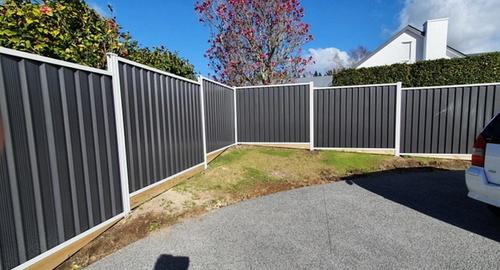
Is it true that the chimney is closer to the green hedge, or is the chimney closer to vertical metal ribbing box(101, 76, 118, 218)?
the green hedge

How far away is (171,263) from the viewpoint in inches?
104

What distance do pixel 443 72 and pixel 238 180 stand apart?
7.10m

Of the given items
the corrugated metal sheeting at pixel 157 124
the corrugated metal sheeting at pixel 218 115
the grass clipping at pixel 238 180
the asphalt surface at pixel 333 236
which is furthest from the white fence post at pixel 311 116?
the corrugated metal sheeting at pixel 157 124

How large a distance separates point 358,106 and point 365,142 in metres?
1.09

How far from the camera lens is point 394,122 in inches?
285

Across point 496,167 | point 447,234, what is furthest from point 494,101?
point 447,234

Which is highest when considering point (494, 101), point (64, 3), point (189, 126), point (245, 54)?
point (245, 54)

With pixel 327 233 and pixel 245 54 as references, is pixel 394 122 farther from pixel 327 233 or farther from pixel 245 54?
pixel 245 54

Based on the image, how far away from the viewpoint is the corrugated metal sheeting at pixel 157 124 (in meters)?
3.64

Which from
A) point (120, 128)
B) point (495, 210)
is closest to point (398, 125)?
point (495, 210)

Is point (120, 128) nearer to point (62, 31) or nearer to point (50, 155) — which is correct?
point (50, 155)

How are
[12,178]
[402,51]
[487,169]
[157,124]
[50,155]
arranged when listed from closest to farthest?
[12,178] < [50,155] < [487,169] < [157,124] < [402,51]

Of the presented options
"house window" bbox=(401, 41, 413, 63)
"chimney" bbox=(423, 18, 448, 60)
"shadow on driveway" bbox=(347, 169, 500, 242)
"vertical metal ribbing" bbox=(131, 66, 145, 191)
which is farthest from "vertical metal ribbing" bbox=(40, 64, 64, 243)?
"house window" bbox=(401, 41, 413, 63)

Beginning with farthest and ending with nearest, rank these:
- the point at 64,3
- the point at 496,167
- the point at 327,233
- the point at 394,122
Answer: the point at 394,122 → the point at 64,3 → the point at 327,233 → the point at 496,167
